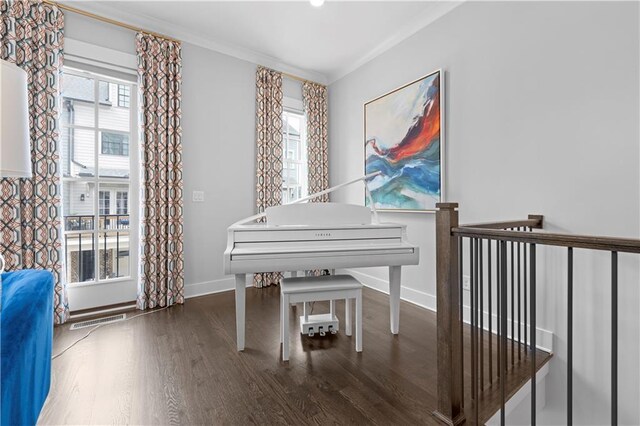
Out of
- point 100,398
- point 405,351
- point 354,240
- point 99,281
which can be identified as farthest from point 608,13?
point 99,281

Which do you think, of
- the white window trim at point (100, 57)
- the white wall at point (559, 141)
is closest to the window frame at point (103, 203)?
the white window trim at point (100, 57)

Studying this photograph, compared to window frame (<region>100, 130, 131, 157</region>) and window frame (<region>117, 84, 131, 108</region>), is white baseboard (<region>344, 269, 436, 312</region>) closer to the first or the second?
window frame (<region>100, 130, 131, 157</region>)

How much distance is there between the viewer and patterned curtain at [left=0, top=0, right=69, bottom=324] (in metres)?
2.21

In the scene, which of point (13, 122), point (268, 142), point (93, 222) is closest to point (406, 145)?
point (268, 142)

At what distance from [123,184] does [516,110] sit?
3.56m

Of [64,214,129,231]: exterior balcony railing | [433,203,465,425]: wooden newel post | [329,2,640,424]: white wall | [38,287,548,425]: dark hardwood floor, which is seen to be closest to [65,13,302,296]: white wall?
[64,214,129,231]: exterior balcony railing

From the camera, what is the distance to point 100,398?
1.52 metres

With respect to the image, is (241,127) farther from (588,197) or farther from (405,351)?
(588,197)

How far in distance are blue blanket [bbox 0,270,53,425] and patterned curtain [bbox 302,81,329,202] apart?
10.0 feet

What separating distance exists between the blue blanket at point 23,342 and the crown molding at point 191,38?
2.58 meters

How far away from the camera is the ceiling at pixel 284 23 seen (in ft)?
8.59

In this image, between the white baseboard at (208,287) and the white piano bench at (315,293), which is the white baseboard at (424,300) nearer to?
the white piano bench at (315,293)

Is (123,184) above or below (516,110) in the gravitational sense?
below

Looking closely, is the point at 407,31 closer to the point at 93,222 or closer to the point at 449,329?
the point at 449,329
